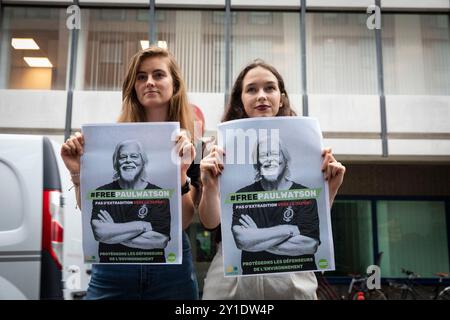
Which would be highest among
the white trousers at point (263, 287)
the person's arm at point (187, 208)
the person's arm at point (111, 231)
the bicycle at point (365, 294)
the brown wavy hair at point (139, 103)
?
the brown wavy hair at point (139, 103)

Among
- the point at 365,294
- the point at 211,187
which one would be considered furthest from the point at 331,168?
the point at 365,294

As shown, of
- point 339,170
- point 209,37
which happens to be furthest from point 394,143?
point 339,170

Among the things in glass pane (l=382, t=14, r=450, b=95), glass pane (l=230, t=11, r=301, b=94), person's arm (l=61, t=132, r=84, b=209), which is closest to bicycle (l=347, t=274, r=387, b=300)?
person's arm (l=61, t=132, r=84, b=209)

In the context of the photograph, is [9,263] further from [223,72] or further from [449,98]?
[449,98]

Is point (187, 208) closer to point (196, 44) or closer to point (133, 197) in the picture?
point (133, 197)

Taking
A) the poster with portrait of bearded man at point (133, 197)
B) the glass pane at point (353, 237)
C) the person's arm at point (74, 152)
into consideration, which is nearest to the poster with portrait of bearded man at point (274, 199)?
the poster with portrait of bearded man at point (133, 197)

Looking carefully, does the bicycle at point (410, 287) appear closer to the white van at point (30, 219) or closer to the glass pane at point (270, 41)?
the glass pane at point (270, 41)

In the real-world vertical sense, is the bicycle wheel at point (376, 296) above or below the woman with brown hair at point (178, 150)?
below

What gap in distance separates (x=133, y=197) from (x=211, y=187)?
21cm

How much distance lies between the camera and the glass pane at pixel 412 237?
7.84 meters

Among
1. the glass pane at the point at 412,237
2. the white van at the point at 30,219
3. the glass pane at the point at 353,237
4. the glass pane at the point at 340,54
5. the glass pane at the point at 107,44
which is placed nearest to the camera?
the white van at the point at 30,219

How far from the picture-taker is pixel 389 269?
7820 millimetres

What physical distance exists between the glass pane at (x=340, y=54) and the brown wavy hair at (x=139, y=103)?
17.8 ft

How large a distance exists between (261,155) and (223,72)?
18.3ft
